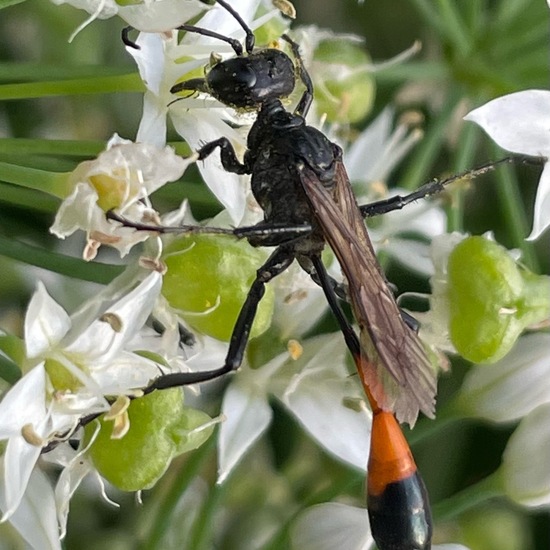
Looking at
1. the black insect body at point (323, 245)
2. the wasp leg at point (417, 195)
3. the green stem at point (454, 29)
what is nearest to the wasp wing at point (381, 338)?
the black insect body at point (323, 245)

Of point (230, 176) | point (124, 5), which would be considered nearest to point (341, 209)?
point (230, 176)

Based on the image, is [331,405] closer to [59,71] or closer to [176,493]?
[176,493]

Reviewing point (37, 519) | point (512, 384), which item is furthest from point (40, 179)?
point (512, 384)

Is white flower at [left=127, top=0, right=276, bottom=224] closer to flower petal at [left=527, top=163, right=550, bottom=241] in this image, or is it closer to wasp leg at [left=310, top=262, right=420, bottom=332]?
wasp leg at [left=310, top=262, right=420, bottom=332]

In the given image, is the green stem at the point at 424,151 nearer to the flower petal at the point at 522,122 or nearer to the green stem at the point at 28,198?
the flower petal at the point at 522,122

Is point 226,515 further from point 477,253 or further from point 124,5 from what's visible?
point 124,5

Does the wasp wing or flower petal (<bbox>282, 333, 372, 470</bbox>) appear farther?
flower petal (<bbox>282, 333, 372, 470</bbox>)

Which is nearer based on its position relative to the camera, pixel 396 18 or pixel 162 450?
pixel 162 450

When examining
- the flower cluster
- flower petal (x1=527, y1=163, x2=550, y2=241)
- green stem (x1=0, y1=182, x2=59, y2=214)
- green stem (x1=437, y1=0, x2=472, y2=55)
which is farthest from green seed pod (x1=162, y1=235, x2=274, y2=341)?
green stem (x1=437, y1=0, x2=472, y2=55)
